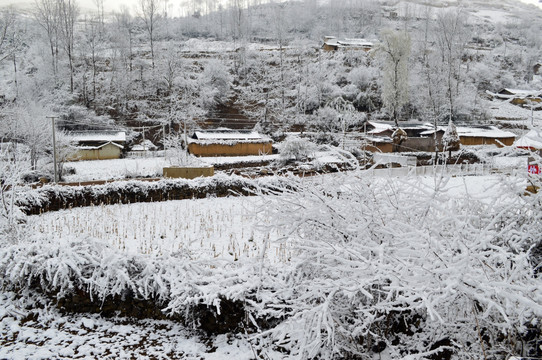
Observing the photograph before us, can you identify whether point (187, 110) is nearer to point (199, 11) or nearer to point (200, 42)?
point (200, 42)

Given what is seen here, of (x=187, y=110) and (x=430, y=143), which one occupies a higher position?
(x=187, y=110)

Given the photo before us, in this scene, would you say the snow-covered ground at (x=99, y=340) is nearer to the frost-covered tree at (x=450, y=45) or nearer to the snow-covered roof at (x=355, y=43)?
the frost-covered tree at (x=450, y=45)

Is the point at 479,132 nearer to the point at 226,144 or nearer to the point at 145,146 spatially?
the point at 226,144

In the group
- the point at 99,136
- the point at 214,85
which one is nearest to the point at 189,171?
the point at 99,136

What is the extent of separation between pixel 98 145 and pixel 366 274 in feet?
104

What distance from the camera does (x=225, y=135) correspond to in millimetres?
32938

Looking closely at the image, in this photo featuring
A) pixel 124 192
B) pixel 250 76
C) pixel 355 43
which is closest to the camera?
pixel 124 192

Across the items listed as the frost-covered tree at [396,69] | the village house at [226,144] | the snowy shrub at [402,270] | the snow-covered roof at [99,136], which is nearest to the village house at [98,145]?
the snow-covered roof at [99,136]

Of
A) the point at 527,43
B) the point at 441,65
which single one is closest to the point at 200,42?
the point at 441,65

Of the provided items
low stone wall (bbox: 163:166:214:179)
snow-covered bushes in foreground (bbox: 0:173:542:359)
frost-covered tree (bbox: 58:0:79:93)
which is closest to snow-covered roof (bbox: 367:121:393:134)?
low stone wall (bbox: 163:166:214:179)

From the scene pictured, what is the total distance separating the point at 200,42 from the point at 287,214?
2799 inches

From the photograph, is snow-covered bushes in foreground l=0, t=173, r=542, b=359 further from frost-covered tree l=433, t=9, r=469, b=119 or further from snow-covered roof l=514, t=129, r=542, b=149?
frost-covered tree l=433, t=9, r=469, b=119

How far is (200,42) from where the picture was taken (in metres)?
69.1

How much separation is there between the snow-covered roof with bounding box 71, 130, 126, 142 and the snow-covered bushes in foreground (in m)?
26.4
